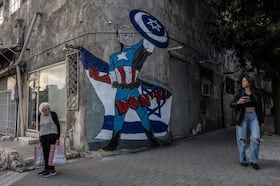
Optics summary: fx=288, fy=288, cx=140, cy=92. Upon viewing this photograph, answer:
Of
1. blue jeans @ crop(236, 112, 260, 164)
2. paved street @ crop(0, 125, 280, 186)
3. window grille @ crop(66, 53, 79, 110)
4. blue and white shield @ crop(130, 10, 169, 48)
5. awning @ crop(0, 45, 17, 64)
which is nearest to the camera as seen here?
paved street @ crop(0, 125, 280, 186)

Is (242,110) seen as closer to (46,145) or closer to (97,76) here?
(97,76)

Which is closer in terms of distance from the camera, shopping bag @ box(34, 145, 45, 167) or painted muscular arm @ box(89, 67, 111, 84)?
shopping bag @ box(34, 145, 45, 167)

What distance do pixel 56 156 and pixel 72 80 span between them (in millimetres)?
2824

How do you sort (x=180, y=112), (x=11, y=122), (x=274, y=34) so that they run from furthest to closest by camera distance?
1. (x=11, y=122)
2. (x=180, y=112)
3. (x=274, y=34)

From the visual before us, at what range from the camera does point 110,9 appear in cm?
800

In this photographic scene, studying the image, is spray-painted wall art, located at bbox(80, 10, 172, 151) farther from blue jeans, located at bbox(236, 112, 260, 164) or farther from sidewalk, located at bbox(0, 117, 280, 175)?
blue jeans, located at bbox(236, 112, 260, 164)

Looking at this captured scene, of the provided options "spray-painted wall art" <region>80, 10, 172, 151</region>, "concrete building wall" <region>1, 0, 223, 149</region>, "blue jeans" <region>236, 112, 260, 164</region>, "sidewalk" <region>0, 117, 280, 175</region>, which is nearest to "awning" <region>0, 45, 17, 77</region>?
"concrete building wall" <region>1, 0, 223, 149</region>

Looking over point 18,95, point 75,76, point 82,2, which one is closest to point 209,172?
point 75,76

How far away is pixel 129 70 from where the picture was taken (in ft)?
Result: 26.7

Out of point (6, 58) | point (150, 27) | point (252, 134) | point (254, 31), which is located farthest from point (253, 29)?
point (6, 58)

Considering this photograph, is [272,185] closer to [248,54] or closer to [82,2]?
[248,54]

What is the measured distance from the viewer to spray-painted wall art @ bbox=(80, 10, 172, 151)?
7715 millimetres

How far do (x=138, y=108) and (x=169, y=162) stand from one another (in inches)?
82.6

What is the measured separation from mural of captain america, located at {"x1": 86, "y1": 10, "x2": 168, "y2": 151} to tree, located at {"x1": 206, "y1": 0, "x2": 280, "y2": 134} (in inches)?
107
